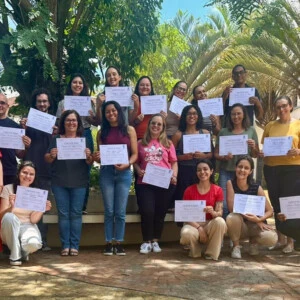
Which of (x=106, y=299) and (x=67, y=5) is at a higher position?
(x=67, y=5)

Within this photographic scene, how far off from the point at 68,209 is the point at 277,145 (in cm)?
275

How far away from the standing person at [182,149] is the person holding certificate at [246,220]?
55cm

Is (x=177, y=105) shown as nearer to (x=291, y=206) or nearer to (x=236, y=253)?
(x=291, y=206)

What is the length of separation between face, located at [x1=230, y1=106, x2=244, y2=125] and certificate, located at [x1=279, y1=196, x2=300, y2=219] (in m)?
1.16

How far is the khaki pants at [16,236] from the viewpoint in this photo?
5.10m

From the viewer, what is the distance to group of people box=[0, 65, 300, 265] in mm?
5492

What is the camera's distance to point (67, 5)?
7586 millimetres

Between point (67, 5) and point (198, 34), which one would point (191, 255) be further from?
point (198, 34)

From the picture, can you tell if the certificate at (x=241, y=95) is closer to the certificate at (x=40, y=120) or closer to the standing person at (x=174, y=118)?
the standing person at (x=174, y=118)

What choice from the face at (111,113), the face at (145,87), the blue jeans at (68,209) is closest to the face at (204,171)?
Answer: the face at (111,113)

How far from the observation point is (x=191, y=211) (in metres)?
5.56

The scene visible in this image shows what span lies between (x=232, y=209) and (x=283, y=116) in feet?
4.52

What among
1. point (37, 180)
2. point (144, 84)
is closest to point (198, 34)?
point (144, 84)

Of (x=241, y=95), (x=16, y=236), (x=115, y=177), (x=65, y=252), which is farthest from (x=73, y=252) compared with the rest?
(x=241, y=95)
